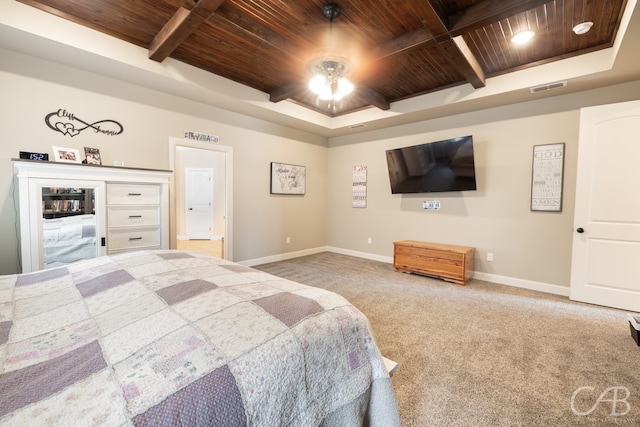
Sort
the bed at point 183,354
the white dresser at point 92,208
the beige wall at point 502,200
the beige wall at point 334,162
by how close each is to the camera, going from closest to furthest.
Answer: the bed at point 183,354
the white dresser at point 92,208
the beige wall at point 334,162
the beige wall at point 502,200

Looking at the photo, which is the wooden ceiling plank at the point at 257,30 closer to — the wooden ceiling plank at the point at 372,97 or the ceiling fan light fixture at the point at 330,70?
the ceiling fan light fixture at the point at 330,70

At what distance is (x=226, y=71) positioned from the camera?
3.39m

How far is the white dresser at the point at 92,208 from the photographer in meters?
2.29

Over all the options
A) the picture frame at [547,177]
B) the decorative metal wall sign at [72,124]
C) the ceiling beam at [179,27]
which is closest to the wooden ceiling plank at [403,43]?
the ceiling beam at [179,27]

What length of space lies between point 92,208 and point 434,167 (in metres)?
4.39

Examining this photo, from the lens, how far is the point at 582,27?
237 cm

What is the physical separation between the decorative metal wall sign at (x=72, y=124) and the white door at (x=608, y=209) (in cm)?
545

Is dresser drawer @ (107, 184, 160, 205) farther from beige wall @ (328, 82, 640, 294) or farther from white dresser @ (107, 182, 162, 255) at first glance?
beige wall @ (328, 82, 640, 294)

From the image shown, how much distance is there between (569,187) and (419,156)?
6.21 ft

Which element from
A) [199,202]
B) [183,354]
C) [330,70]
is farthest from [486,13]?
[199,202]

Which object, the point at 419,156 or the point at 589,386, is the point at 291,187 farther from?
the point at 589,386

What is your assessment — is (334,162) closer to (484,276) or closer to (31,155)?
(484,276)

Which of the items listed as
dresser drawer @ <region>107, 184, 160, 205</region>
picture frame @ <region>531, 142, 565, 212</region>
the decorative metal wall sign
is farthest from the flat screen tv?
the decorative metal wall sign

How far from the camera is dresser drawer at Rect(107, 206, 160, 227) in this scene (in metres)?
2.73
